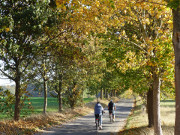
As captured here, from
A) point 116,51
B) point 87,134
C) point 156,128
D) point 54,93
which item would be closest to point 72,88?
point 54,93

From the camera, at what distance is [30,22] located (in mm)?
11055

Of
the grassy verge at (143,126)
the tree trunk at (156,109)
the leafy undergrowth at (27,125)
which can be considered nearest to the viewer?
the tree trunk at (156,109)

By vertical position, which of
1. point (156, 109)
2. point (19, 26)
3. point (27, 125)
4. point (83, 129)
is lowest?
point (83, 129)

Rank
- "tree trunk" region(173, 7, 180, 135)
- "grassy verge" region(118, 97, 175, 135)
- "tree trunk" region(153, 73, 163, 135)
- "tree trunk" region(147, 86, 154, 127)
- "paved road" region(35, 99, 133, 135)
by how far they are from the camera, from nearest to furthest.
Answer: "tree trunk" region(173, 7, 180, 135), "tree trunk" region(153, 73, 163, 135), "grassy verge" region(118, 97, 175, 135), "paved road" region(35, 99, 133, 135), "tree trunk" region(147, 86, 154, 127)

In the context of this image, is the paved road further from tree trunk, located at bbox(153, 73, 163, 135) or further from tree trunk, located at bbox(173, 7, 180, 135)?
tree trunk, located at bbox(173, 7, 180, 135)

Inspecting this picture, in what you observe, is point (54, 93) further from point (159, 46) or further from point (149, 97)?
point (159, 46)

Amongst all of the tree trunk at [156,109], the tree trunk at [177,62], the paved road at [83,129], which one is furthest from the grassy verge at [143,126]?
the tree trunk at [177,62]

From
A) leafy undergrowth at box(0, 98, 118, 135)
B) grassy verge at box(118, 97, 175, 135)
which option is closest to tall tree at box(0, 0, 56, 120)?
leafy undergrowth at box(0, 98, 118, 135)

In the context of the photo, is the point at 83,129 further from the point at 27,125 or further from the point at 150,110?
the point at 150,110

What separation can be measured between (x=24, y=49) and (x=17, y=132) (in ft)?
→ 15.4

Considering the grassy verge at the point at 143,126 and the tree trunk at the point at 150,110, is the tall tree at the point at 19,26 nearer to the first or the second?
the grassy verge at the point at 143,126

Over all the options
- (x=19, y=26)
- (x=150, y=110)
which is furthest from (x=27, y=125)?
(x=150, y=110)

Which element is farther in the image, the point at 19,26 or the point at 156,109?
the point at 19,26

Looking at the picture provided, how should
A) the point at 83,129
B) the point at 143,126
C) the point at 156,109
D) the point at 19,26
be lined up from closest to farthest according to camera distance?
the point at 156,109 < the point at 19,26 < the point at 83,129 < the point at 143,126
